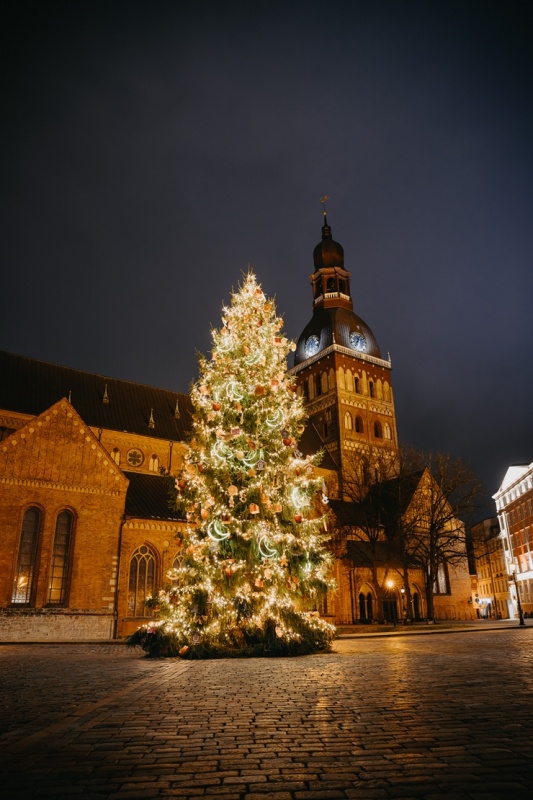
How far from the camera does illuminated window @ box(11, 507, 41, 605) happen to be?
26391 millimetres

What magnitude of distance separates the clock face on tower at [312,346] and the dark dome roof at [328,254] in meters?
10.0

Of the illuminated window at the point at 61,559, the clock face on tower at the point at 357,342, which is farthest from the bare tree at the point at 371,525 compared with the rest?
the clock face on tower at the point at 357,342

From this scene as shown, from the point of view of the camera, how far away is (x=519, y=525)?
69.4 metres

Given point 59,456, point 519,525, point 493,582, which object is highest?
point 519,525

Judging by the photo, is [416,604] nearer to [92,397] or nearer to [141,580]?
[141,580]

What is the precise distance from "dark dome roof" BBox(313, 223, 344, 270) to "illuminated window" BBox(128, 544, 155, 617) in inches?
1814

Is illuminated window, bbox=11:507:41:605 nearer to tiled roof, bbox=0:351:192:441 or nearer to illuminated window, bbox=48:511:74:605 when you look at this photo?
illuminated window, bbox=48:511:74:605

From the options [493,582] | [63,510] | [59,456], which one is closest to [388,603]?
[63,510]

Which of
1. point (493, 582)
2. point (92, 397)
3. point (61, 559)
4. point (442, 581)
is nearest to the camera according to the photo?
point (61, 559)

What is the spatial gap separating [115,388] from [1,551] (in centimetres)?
1750

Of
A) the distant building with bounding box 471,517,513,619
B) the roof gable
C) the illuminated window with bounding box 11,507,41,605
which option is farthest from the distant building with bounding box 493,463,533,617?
the illuminated window with bounding box 11,507,41,605

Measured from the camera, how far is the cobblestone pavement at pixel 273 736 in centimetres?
393

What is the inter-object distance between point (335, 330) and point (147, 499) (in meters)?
34.2

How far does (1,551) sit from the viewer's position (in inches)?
1033
